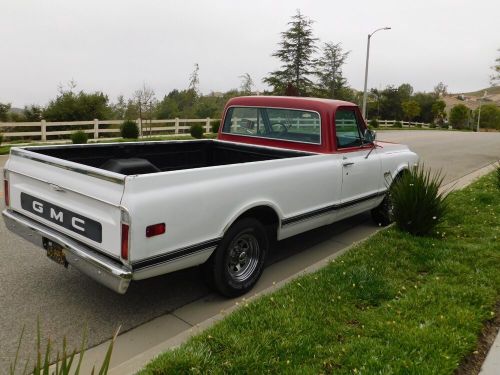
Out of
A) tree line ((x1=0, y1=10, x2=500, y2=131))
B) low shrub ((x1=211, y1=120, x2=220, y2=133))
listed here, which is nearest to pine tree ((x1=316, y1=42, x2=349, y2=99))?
tree line ((x1=0, y1=10, x2=500, y2=131))

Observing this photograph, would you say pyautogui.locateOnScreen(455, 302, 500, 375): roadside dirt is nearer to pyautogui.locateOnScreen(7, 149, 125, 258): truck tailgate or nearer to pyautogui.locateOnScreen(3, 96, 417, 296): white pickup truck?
pyautogui.locateOnScreen(3, 96, 417, 296): white pickup truck

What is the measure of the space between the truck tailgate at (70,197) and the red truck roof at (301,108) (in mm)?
2807

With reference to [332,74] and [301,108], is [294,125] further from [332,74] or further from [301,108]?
[332,74]

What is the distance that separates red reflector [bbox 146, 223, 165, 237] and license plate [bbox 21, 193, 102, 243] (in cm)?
37

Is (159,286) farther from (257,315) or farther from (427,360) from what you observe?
(427,360)

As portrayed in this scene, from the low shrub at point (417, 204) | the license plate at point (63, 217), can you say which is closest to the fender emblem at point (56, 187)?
the license plate at point (63, 217)

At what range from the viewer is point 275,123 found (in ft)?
18.7

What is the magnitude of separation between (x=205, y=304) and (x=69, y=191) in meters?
1.55

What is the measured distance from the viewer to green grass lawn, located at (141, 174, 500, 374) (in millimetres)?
2848

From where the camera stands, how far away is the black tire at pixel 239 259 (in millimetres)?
3783

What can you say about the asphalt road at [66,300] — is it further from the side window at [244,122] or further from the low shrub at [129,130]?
the low shrub at [129,130]

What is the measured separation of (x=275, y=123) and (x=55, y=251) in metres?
3.18

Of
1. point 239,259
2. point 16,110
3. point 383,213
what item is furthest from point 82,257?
point 16,110

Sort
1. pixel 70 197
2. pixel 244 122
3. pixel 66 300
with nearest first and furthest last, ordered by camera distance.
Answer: pixel 70 197, pixel 66 300, pixel 244 122
